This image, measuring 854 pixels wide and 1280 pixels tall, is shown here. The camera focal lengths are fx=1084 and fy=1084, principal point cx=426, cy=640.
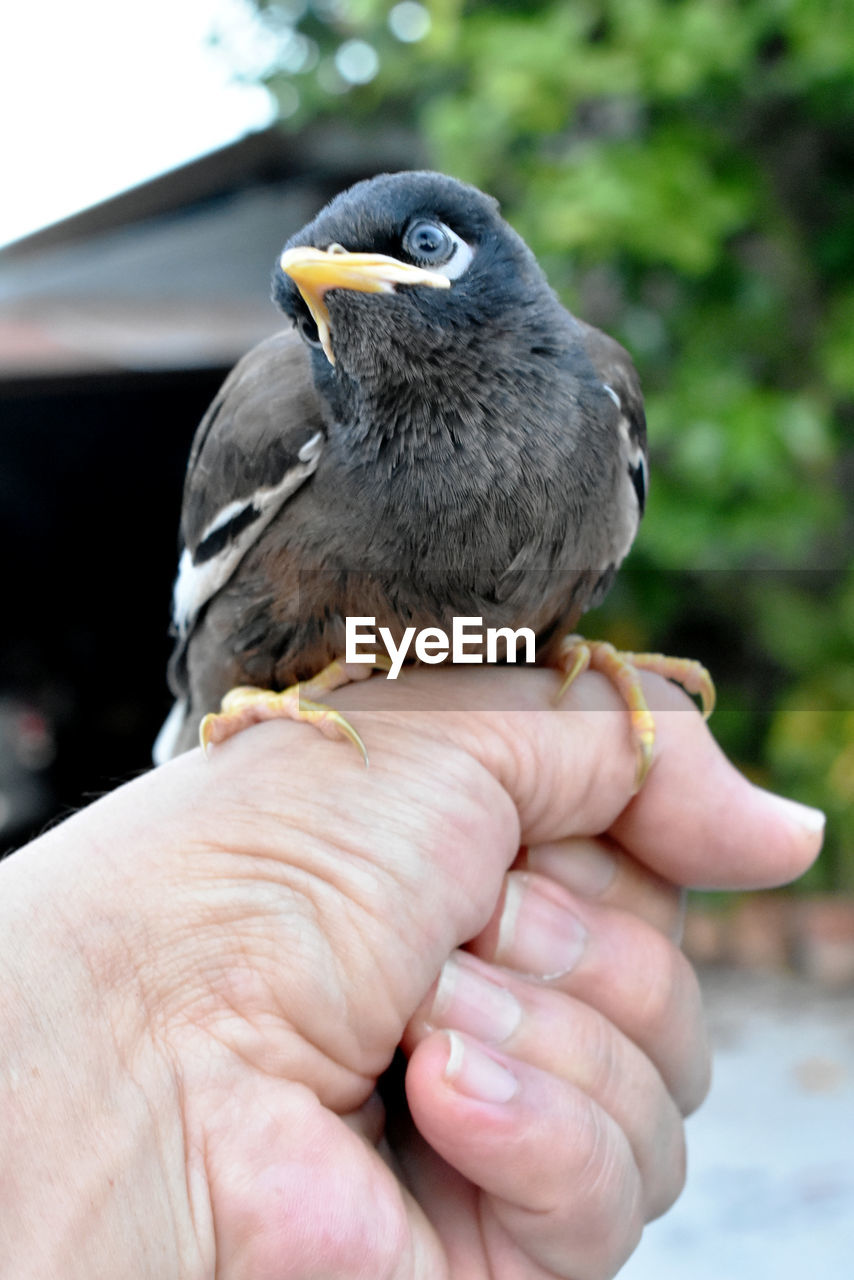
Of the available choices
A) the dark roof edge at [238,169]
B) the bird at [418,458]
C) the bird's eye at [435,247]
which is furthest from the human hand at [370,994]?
the dark roof edge at [238,169]

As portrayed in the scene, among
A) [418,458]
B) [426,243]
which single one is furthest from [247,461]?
[426,243]

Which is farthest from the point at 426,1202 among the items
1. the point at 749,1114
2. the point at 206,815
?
the point at 749,1114

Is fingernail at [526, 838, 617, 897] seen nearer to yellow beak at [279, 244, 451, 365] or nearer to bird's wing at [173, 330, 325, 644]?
bird's wing at [173, 330, 325, 644]

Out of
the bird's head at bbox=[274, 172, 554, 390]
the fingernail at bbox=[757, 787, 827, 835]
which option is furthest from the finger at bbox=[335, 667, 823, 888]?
the bird's head at bbox=[274, 172, 554, 390]

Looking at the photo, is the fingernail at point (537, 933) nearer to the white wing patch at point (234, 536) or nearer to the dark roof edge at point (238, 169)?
the white wing patch at point (234, 536)

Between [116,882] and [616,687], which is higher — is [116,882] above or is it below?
below

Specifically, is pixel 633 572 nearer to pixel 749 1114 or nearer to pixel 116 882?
pixel 749 1114
